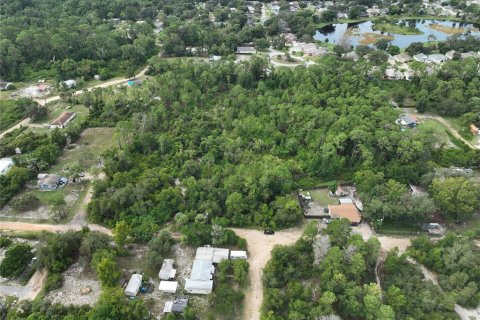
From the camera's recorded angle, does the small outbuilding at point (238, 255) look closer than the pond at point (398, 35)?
Yes

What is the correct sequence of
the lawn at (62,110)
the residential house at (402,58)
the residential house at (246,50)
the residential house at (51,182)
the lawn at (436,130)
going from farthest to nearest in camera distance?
1. the residential house at (246,50)
2. the residential house at (402,58)
3. the lawn at (62,110)
4. the lawn at (436,130)
5. the residential house at (51,182)

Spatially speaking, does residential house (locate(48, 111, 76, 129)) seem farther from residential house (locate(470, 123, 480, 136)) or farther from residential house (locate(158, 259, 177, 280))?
residential house (locate(470, 123, 480, 136))

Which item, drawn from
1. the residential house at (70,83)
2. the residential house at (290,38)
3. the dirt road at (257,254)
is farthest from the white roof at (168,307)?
the residential house at (290,38)

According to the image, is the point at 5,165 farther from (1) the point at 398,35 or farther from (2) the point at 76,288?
(1) the point at 398,35

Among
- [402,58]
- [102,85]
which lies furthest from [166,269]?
[402,58]

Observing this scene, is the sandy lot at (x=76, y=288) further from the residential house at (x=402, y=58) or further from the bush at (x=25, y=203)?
the residential house at (x=402, y=58)

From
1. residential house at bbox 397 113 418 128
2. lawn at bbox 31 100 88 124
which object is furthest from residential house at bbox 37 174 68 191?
residential house at bbox 397 113 418 128
